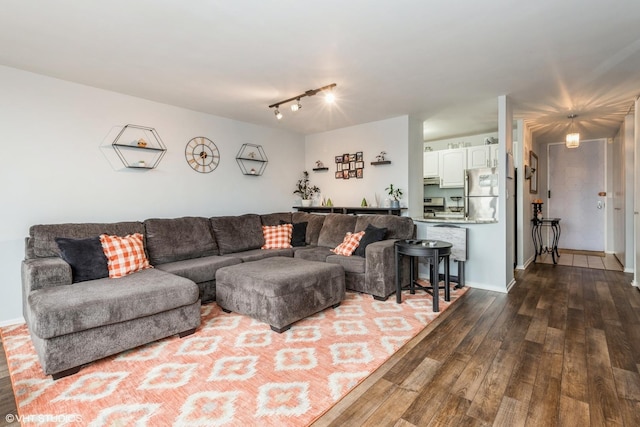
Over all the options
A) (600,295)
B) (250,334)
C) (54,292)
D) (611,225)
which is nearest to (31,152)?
(54,292)

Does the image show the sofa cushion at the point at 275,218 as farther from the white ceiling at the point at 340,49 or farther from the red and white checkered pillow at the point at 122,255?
the red and white checkered pillow at the point at 122,255

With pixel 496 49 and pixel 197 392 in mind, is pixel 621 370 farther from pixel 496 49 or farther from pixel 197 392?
pixel 197 392

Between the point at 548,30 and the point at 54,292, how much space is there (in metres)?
4.09

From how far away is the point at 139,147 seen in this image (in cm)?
371

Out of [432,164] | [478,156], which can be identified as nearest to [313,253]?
[432,164]

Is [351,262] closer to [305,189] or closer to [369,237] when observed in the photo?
[369,237]

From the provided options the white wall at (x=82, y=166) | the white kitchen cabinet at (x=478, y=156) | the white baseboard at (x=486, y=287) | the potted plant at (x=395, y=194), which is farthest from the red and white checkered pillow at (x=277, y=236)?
the white kitchen cabinet at (x=478, y=156)

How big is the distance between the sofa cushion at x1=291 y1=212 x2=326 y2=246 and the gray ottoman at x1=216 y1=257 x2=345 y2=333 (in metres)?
1.44

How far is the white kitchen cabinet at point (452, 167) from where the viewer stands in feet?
17.9

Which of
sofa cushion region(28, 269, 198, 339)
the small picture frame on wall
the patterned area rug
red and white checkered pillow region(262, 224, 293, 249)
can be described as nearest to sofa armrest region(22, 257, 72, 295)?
sofa cushion region(28, 269, 198, 339)

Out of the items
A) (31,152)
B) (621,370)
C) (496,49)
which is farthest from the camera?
(31,152)

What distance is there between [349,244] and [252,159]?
2176 mm

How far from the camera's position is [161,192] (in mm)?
3992

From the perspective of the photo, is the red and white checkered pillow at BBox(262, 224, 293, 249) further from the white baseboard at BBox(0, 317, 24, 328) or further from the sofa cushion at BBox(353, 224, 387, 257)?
the white baseboard at BBox(0, 317, 24, 328)
